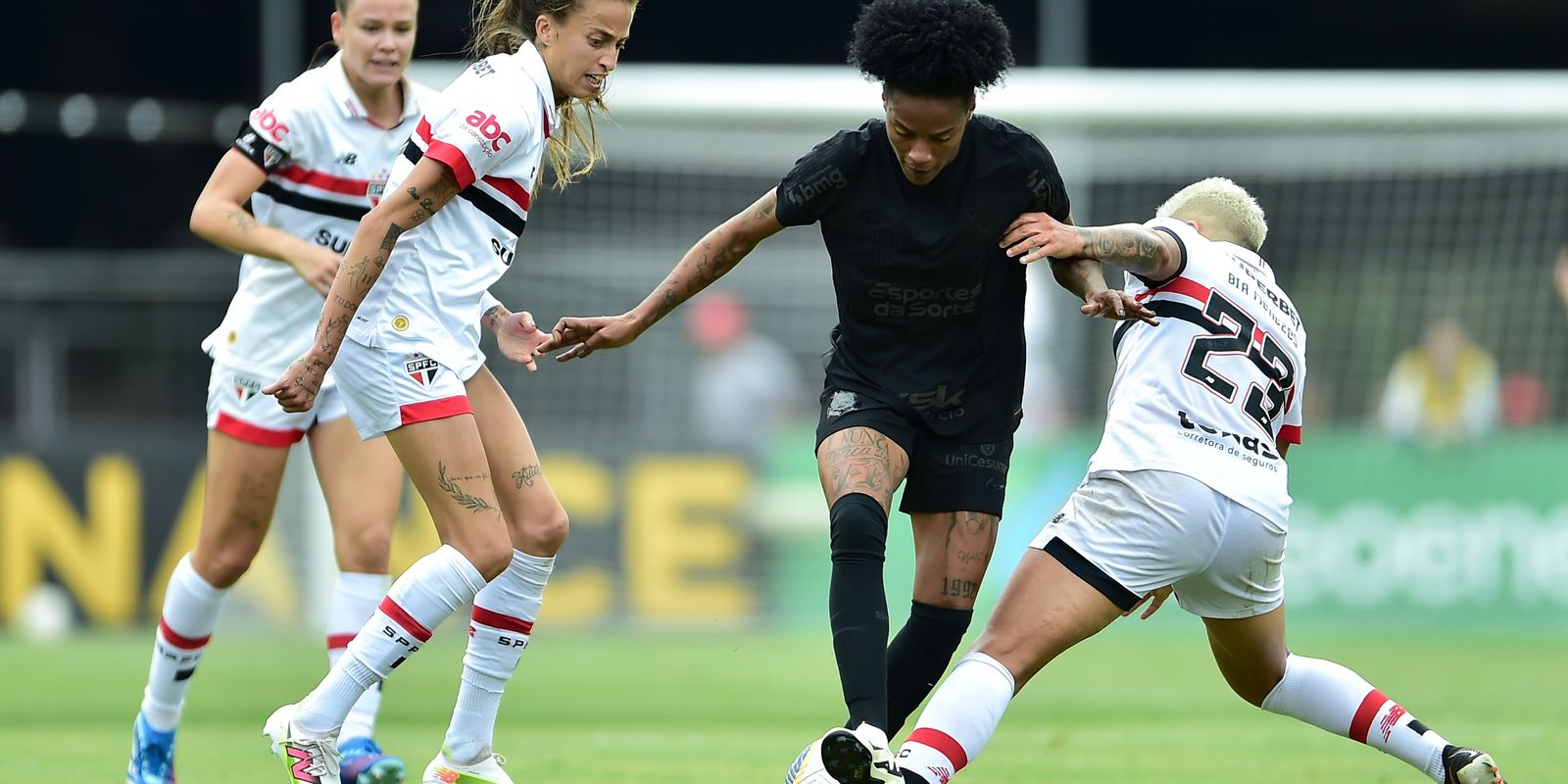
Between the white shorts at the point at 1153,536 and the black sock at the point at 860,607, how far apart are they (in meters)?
0.48

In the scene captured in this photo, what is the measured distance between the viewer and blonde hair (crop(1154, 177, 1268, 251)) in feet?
19.2

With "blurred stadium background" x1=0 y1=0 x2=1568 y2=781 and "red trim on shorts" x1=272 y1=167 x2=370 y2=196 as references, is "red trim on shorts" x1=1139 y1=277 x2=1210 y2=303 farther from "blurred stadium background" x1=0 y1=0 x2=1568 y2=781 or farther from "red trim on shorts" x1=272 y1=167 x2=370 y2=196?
"blurred stadium background" x1=0 y1=0 x2=1568 y2=781

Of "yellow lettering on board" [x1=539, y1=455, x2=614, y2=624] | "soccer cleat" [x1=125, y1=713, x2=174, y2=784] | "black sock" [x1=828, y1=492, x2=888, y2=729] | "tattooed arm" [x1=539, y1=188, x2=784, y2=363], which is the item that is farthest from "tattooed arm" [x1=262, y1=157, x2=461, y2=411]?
"yellow lettering on board" [x1=539, y1=455, x2=614, y2=624]

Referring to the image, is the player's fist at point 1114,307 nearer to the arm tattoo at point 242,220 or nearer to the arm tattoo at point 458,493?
the arm tattoo at point 458,493

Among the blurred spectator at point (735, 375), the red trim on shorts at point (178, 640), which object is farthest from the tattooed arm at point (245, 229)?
the blurred spectator at point (735, 375)

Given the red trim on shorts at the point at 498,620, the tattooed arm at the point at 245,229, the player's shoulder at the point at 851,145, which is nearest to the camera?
the player's shoulder at the point at 851,145

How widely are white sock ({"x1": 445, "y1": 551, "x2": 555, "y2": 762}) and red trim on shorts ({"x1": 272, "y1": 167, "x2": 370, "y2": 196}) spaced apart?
1.50 m

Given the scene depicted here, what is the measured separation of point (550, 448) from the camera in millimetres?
14797

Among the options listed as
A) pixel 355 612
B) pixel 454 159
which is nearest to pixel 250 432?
pixel 355 612

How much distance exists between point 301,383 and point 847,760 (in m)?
1.85

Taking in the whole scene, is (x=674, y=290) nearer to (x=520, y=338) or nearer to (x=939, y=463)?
(x=520, y=338)

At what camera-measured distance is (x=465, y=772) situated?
5.88 m

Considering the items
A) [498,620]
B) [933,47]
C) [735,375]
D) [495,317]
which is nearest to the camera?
[933,47]

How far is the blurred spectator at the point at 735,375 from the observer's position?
52.0 feet
